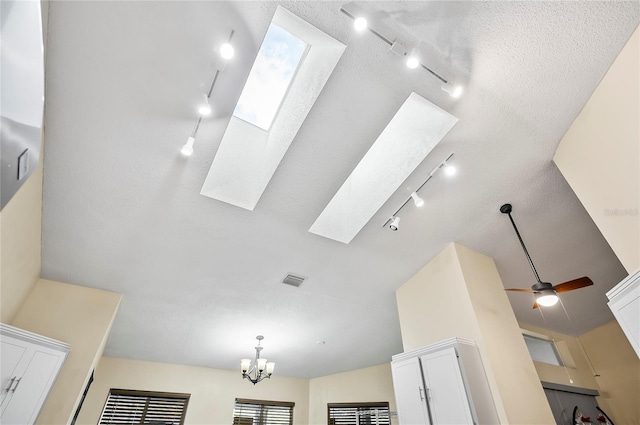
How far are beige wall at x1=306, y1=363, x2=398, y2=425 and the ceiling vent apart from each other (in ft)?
11.8

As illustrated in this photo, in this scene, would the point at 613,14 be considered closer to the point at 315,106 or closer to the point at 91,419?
the point at 315,106

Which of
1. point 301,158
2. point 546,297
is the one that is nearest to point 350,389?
point 546,297

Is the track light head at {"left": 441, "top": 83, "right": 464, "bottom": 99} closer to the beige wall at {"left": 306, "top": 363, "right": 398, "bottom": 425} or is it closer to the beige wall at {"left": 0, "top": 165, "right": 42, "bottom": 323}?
the beige wall at {"left": 0, "top": 165, "right": 42, "bottom": 323}

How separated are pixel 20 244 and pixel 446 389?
13.2 feet

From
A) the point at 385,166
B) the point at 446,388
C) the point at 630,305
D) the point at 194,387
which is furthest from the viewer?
the point at 194,387

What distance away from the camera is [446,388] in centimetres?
277

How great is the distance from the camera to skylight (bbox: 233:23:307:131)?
229cm

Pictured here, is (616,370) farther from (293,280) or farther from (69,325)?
(69,325)

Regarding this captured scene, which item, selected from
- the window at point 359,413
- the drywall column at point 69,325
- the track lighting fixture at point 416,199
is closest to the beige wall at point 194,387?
the window at point 359,413

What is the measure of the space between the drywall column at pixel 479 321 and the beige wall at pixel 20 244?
13.0 feet

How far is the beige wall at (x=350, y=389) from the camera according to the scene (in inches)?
242

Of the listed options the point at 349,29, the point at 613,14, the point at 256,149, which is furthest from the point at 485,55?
the point at 256,149

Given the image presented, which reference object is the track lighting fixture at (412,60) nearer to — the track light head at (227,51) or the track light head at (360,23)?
the track light head at (360,23)

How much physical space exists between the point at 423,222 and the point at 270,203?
1.70 metres
